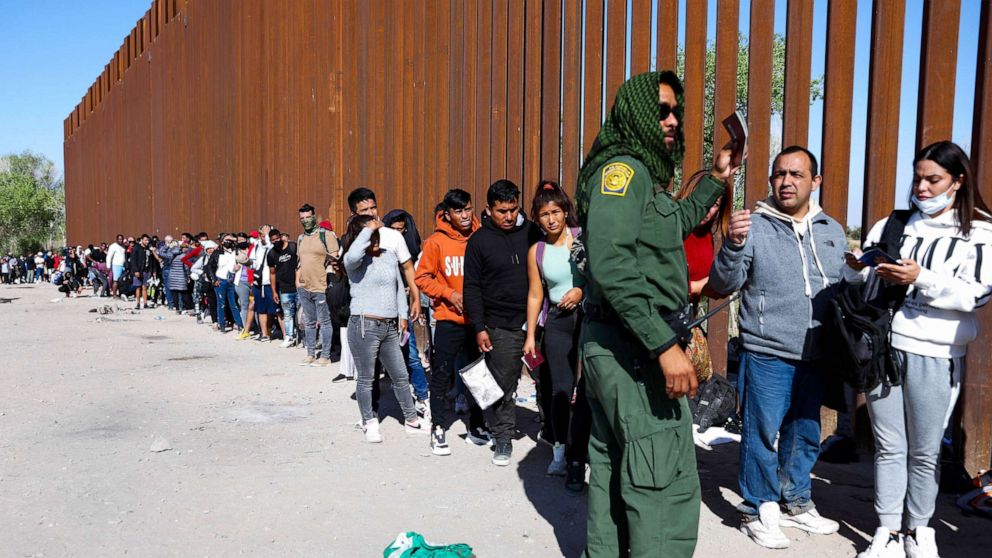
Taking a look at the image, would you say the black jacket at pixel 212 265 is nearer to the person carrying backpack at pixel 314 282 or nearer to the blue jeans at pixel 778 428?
the person carrying backpack at pixel 314 282

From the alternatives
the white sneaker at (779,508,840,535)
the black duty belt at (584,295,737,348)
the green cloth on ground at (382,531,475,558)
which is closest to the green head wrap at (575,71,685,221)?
the black duty belt at (584,295,737,348)

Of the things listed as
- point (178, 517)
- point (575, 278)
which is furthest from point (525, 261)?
point (178, 517)

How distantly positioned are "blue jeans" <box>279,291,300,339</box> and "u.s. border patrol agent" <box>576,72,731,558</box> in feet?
30.2

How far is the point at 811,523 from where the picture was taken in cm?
391

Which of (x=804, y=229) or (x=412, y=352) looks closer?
(x=804, y=229)

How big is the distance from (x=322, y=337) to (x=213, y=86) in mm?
14191

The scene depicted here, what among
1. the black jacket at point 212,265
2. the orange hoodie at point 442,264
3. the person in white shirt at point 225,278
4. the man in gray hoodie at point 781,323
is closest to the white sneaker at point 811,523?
the man in gray hoodie at point 781,323

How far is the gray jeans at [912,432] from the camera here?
337 centimetres

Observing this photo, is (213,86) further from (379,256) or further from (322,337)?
(379,256)

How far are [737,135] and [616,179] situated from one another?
435 millimetres

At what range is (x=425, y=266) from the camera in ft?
19.7

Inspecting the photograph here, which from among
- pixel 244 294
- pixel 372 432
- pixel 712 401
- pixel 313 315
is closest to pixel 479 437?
pixel 372 432

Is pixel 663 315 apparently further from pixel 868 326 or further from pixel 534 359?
pixel 534 359

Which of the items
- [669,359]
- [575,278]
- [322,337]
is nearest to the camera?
[669,359]
